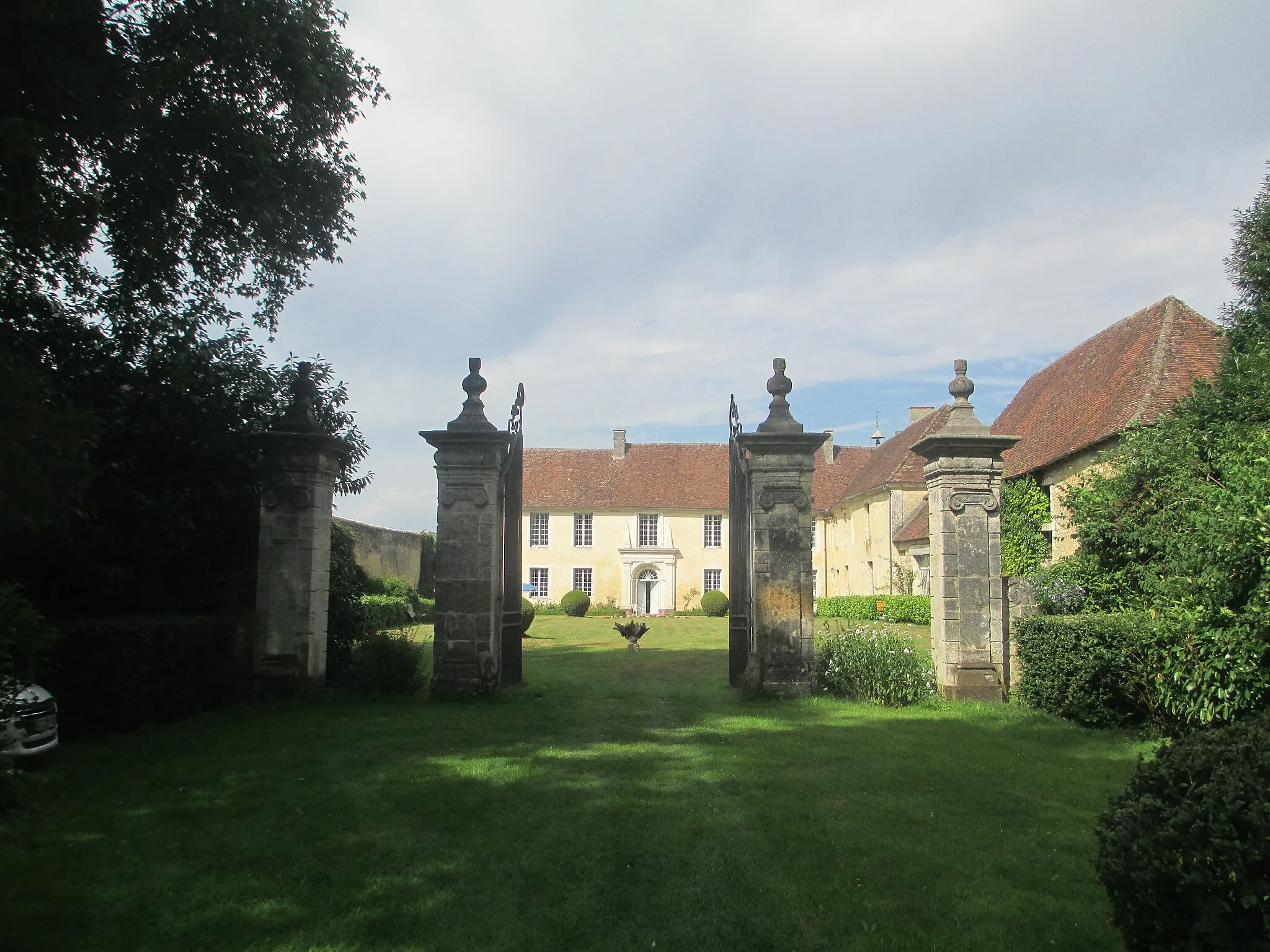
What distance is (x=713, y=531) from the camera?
120ft

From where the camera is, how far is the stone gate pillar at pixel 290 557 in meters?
8.77

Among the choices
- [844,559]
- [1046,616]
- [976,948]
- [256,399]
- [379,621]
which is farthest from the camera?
[844,559]

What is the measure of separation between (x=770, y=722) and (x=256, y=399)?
6.56m

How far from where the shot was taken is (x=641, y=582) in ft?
120

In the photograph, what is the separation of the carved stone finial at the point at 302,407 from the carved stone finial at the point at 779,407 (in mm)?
4795

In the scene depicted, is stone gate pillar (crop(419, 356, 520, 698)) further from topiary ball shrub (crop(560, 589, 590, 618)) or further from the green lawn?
topiary ball shrub (crop(560, 589, 590, 618))

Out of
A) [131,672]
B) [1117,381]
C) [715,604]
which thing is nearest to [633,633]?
[131,672]

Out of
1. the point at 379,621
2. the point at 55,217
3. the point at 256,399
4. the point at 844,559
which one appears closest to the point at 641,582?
the point at 844,559

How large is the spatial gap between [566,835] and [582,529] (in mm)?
31847

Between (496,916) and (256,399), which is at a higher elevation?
(256,399)

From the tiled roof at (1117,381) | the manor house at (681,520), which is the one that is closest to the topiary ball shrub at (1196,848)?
the tiled roof at (1117,381)

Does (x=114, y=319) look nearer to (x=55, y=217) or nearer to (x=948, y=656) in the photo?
(x=55, y=217)

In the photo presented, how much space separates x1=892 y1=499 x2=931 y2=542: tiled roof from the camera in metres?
26.5

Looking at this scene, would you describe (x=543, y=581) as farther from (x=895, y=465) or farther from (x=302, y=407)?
(x=302, y=407)
